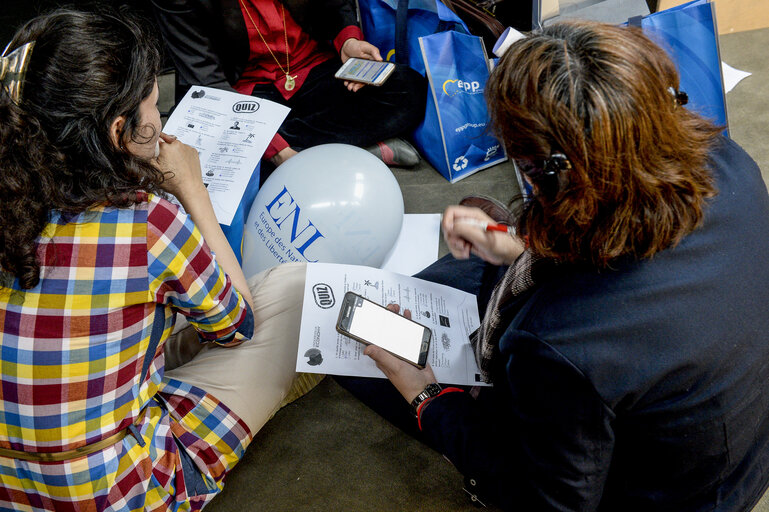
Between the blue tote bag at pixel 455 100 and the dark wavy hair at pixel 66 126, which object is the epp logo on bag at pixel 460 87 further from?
the dark wavy hair at pixel 66 126

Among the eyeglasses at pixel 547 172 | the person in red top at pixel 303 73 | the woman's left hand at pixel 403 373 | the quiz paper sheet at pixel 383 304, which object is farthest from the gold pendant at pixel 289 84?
the eyeglasses at pixel 547 172

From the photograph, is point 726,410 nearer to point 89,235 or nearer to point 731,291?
point 731,291

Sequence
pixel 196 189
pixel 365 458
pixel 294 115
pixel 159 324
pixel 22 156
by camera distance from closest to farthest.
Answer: pixel 22 156 < pixel 159 324 < pixel 196 189 < pixel 365 458 < pixel 294 115

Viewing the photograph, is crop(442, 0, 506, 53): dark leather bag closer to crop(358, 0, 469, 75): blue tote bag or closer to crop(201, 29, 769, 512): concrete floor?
crop(358, 0, 469, 75): blue tote bag

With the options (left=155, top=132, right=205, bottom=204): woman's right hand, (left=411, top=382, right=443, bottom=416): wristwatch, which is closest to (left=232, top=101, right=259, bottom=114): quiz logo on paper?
(left=155, top=132, right=205, bottom=204): woman's right hand

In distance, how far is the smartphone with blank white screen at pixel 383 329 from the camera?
1.15 metres

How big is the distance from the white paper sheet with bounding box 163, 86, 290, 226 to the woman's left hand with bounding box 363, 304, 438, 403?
1.79ft

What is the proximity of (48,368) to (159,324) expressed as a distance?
18 centimetres

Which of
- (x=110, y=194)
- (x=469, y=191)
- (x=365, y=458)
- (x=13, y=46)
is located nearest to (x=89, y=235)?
(x=110, y=194)

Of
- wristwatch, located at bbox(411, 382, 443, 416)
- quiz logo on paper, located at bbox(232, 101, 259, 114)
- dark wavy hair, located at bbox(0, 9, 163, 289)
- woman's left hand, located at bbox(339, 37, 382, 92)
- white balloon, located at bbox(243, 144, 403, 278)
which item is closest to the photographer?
dark wavy hair, located at bbox(0, 9, 163, 289)

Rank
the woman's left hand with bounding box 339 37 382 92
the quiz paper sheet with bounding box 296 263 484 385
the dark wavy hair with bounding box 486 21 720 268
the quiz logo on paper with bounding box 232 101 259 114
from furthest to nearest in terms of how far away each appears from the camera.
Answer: the woman's left hand with bounding box 339 37 382 92 → the quiz logo on paper with bounding box 232 101 259 114 → the quiz paper sheet with bounding box 296 263 484 385 → the dark wavy hair with bounding box 486 21 720 268

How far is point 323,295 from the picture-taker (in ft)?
4.05

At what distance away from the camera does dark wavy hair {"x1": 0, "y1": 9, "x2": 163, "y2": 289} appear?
847mm

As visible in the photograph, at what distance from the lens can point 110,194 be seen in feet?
2.96
